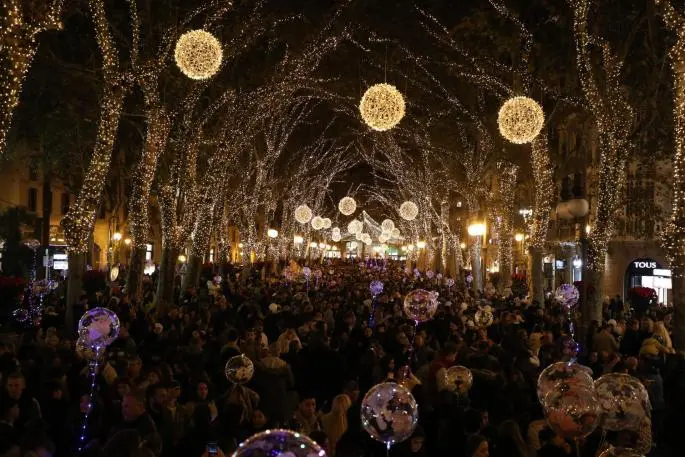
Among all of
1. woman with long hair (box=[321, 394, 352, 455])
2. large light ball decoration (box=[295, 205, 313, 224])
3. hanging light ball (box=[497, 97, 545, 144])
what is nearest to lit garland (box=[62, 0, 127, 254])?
hanging light ball (box=[497, 97, 545, 144])

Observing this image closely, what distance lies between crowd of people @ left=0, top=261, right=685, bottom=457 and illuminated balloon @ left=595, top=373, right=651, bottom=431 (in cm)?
13

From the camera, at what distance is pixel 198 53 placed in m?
13.2

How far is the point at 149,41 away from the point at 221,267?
756 inches

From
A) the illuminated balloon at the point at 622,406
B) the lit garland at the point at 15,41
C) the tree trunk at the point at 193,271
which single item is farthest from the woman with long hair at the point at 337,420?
the tree trunk at the point at 193,271

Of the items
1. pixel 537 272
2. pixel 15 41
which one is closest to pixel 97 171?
pixel 15 41

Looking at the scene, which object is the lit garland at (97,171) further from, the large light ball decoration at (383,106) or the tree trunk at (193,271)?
the tree trunk at (193,271)

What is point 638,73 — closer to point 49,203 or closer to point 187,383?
point 187,383

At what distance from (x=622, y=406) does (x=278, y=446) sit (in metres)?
4.10

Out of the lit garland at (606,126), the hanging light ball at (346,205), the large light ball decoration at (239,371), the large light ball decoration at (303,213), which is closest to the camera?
the large light ball decoration at (239,371)

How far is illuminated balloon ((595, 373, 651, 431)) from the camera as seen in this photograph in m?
6.48

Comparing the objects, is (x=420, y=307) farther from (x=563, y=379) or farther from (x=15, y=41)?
(x=15, y=41)

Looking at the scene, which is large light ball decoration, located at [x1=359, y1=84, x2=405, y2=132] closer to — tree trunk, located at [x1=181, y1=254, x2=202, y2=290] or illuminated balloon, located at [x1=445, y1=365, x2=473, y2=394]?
illuminated balloon, located at [x1=445, y1=365, x2=473, y2=394]

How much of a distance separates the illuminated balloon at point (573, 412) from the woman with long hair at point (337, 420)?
2020mm

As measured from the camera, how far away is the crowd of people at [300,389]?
21.2 feet
